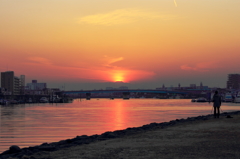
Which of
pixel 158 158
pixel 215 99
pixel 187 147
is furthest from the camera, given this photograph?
pixel 215 99

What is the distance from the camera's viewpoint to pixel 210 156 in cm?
1127

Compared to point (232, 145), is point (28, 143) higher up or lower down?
lower down

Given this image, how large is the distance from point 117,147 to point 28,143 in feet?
43.7

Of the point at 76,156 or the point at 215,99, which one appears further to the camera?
the point at 215,99

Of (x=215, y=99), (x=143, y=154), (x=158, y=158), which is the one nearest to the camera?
(x=158, y=158)

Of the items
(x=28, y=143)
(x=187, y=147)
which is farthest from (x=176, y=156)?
(x=28, y=143)

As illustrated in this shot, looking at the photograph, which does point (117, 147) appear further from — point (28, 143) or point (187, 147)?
point (28, 143)

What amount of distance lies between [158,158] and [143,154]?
3.15 feet

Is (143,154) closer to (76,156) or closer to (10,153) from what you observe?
(76,156)

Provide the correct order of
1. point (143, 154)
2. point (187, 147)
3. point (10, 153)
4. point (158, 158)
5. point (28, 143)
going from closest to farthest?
1. point (158, 158)
2. point (143, 154)
3. point (187, 147)
4. point (10, 153)
5. point (28, 143)

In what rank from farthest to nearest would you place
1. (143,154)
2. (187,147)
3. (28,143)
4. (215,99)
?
(215,99)
(28,143)
(187,147)
(143,154)

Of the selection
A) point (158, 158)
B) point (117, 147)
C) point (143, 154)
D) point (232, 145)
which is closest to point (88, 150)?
point (117, 147)

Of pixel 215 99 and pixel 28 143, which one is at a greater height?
pixel 215 99

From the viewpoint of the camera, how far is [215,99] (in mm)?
28969
